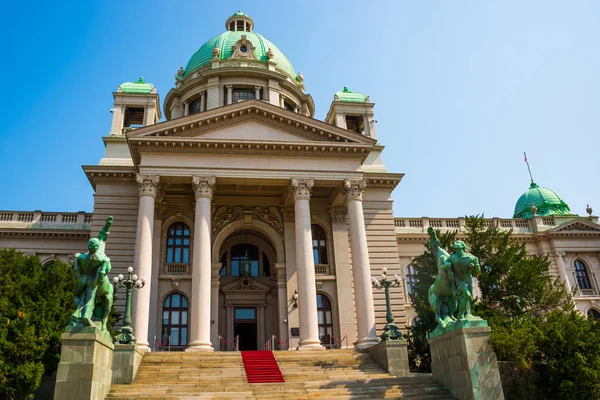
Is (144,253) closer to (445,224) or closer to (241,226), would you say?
(241,226)

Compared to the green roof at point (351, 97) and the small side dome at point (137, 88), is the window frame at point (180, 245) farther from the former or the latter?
the green roof at point (351, 97)

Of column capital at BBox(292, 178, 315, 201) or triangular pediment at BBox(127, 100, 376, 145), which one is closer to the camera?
triangular pediment at BBox(127, 100, 376, 145)

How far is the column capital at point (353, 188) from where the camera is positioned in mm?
28484

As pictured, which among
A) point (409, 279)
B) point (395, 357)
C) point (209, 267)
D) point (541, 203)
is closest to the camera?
point (395, 357)

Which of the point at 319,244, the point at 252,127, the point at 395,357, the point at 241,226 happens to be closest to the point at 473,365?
the point at 395,357

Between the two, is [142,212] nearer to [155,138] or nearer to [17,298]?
[155,138]

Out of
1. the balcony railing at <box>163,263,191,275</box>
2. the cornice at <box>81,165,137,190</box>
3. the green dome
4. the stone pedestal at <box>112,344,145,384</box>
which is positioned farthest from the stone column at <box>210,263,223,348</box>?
the green dome

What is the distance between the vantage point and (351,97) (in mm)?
40844

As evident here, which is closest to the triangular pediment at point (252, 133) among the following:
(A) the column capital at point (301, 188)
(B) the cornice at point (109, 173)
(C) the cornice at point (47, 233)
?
(A) the column capital at point (301, 188)

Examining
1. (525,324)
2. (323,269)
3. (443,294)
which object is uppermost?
(323,269)

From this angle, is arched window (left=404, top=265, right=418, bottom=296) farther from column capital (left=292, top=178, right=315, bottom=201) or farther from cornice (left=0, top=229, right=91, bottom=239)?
cornice (left=0, top=229, right=91, bottom=239)

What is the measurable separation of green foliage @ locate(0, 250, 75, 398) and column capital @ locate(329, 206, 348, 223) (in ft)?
51.1

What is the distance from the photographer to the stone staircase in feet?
57.2

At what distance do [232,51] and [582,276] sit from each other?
36.2m
